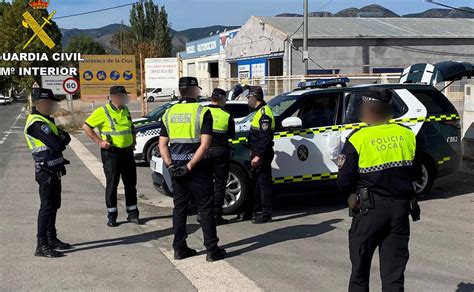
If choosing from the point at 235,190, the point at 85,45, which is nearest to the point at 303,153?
the point at 235,190

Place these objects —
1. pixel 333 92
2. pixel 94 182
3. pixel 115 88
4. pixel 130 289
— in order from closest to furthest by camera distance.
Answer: pixel 130 289 → pixel 115 88 → pixel 333 92 → pixel 94 182

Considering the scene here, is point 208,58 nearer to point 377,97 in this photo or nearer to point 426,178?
point 426,178

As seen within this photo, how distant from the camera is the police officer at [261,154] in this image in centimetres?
683

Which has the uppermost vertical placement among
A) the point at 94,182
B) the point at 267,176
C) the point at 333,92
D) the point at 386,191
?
the point at 333,92

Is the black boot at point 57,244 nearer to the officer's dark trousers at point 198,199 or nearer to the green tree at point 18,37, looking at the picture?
the officer's dark trousers at point 198,199

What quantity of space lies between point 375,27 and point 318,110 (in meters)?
28.8

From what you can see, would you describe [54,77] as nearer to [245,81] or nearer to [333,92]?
[245,81]

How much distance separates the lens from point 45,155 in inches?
219

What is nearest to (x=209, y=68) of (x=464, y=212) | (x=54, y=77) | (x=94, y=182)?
(x=54, y=77)

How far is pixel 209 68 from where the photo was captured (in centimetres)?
5034

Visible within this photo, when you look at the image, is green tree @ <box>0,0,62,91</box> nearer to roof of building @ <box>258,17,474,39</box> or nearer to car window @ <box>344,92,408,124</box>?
roof of building @ <box>258,17,474,39</box>

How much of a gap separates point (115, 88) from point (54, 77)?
67.9ft

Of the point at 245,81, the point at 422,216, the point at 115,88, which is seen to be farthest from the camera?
the point at 245,81

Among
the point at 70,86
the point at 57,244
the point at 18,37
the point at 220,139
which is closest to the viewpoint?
the point at 57,244
